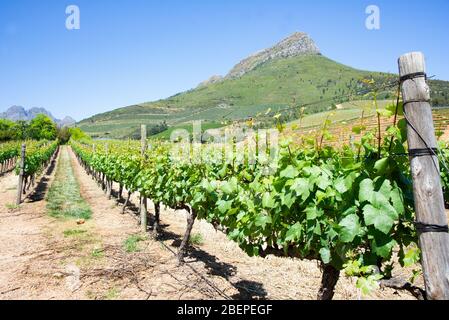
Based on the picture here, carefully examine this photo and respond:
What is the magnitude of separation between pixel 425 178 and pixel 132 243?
7.07 metres

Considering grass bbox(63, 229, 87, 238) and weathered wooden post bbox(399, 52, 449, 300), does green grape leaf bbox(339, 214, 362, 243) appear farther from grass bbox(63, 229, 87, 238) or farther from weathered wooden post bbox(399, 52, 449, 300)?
grass bbox(63, 229, 87, 238)

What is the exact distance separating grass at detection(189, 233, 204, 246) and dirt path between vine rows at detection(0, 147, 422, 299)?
0.03m

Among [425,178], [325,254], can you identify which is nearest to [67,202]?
[325,254]

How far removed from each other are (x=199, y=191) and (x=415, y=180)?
3.62 meters

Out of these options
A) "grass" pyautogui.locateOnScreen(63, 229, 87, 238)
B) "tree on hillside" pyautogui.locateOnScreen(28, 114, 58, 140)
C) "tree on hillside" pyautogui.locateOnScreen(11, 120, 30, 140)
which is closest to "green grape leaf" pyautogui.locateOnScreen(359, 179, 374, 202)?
"grass" pyautogui.locateOnScreen(63, 229, 87, 238)

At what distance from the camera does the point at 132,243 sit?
8078 mm

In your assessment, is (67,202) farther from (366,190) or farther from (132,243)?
(366,190)

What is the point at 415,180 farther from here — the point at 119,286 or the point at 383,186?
the point at 119,286

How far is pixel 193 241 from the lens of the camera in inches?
336

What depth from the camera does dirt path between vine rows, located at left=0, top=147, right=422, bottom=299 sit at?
216 inches

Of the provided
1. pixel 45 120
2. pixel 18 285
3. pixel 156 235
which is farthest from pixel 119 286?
pixel 45 120

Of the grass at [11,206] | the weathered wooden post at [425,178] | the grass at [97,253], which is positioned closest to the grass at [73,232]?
the grass at [97,253]

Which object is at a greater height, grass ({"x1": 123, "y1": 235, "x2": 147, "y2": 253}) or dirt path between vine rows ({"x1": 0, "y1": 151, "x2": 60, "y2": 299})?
dirt path between vine rows ({"x1": 0, "y1": 151, "x2": 60, "y2": 299})
